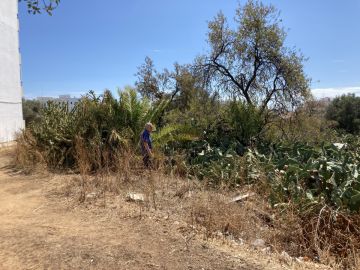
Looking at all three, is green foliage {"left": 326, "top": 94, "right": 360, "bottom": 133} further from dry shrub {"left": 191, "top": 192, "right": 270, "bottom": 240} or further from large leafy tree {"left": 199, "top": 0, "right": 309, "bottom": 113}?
dry shrub {"left": 191, "top": 192, "right": 270, "bottom": 240}

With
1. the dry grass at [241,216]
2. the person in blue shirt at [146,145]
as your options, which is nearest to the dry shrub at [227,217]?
the dry grass at [241,216]

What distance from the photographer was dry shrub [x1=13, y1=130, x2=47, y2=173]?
10766 millimetres

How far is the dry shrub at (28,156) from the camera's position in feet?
35.3

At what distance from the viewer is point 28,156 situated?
462 inches

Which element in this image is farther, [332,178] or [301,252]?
[332,178]

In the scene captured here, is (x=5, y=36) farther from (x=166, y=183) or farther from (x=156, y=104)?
(x=166, y=183)

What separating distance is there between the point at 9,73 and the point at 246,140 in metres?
19.9

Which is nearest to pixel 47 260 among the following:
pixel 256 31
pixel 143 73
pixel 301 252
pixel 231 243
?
pixel 231 243

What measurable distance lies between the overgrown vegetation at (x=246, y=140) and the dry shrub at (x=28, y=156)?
0.05 m

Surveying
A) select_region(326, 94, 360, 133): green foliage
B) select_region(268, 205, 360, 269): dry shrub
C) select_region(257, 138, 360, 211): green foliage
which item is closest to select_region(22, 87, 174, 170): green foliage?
select_region(257, 138, 360, 211): green foliage

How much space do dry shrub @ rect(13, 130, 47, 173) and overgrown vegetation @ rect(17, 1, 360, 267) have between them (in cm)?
5

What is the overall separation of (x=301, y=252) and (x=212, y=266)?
1.57m

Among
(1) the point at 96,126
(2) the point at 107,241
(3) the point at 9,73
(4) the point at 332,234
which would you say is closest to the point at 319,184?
(4) the point at 332,234

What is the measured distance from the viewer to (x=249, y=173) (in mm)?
8062
